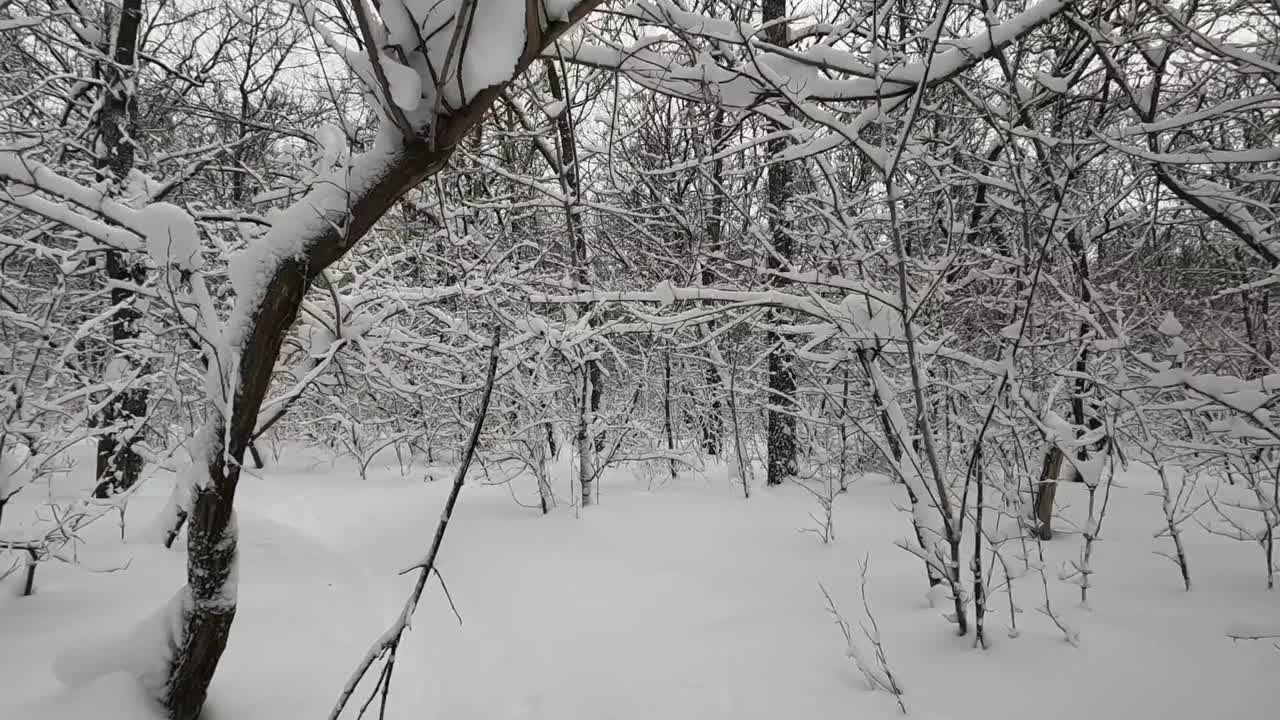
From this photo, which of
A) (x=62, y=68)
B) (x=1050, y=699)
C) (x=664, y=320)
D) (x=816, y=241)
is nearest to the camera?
(x=1050, y=699)

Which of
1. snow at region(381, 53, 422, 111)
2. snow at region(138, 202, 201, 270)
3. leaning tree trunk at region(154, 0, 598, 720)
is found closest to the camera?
snow at region(381, 53, 422, 111)

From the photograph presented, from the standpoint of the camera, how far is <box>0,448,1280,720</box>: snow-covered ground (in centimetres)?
225

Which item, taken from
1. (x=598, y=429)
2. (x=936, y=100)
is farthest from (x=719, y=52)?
(x=598, y=429)

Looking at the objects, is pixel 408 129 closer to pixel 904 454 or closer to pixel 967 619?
pixel 904 454

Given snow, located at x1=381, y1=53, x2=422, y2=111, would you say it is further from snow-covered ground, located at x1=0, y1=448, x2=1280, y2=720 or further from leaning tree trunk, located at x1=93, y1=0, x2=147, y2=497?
leaning tree trunk, located at x1=93, y1=0, x2=147, y2=497

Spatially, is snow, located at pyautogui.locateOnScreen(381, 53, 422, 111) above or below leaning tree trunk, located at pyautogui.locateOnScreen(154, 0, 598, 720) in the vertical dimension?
above

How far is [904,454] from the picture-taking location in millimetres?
2912

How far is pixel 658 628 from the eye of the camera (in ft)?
10.4

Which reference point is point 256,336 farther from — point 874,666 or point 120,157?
point 120,157

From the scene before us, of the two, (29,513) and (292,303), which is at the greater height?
(292,303)

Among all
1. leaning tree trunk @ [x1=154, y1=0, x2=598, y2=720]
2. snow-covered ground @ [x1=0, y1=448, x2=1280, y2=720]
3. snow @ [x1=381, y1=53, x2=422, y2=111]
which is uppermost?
snow @ [x1=381, y1=53, x2=422, y2=111]

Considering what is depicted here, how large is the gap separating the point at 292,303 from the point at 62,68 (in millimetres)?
7366

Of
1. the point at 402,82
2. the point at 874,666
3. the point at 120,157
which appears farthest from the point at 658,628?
the point at 120,157

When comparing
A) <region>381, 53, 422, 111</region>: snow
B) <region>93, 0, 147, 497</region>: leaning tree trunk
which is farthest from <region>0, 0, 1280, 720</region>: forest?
<region>93, 0, 147, 497</region>: leaning tree trunk
